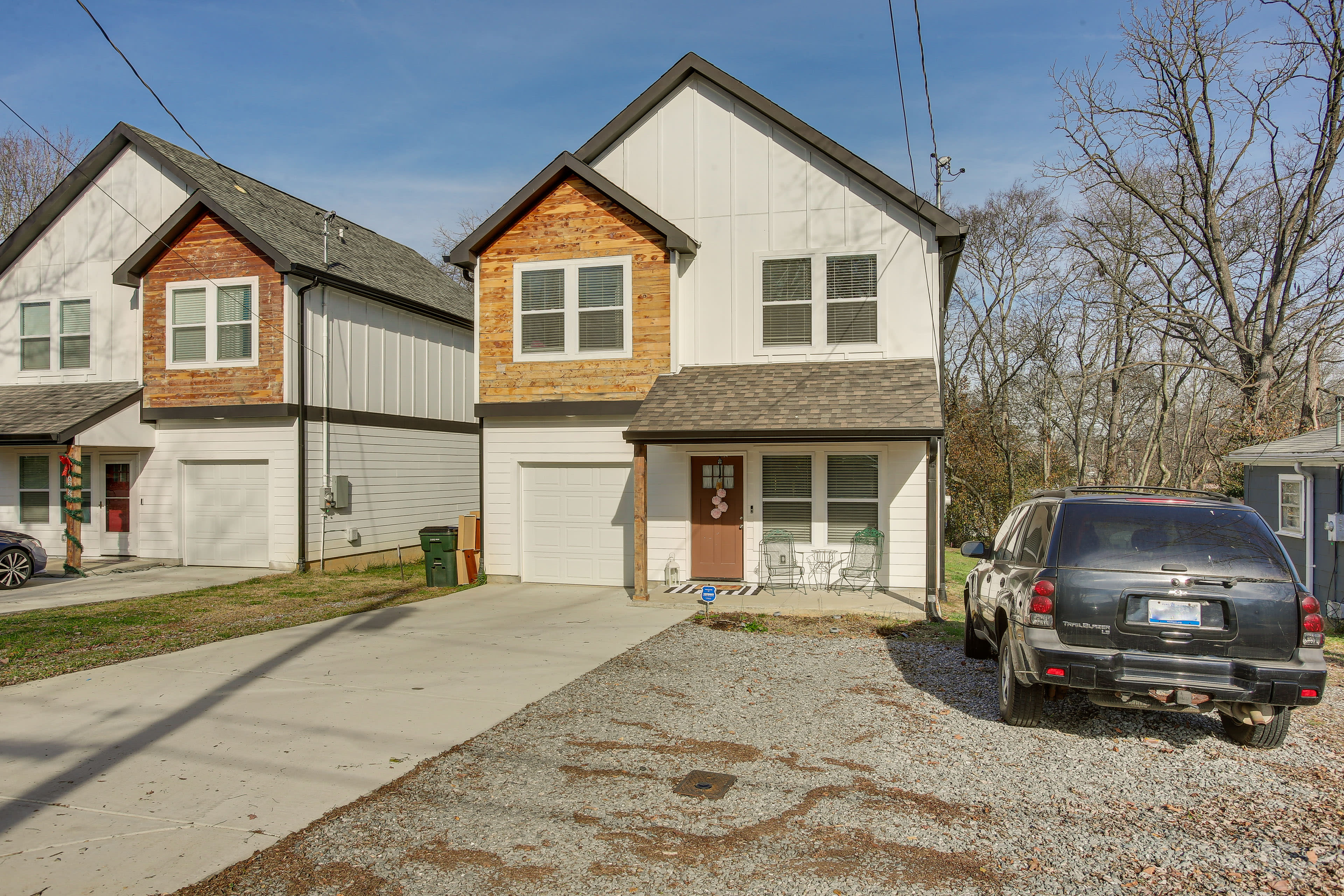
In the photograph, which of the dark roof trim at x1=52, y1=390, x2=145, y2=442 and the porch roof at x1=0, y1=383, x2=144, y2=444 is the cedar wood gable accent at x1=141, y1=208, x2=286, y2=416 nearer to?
the dark roof trim at x1=52, y1=390, x2=145, y2=442

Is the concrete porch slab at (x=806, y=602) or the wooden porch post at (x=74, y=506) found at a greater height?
the wooden porch post at (x=74, y=506)

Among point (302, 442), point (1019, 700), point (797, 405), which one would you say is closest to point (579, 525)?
point (797, 405)

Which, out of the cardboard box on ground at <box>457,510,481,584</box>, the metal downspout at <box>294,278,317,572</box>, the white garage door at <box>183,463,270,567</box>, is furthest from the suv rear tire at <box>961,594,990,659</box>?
the white garage door at <box>183,463,270,567</box>

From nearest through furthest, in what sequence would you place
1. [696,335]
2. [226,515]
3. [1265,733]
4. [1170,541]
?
[1170,541] < [1265,733] < [696,335] < [226,515]

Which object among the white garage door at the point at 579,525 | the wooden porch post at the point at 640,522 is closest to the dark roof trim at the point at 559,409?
the white garage door at the point at 579,525

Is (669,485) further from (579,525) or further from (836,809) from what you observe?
(836,809)

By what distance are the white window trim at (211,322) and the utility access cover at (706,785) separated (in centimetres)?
1307

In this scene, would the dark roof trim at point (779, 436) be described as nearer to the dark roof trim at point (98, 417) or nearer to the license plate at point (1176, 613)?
the license plate at point (1176, 613)

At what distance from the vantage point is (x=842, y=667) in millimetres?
8375

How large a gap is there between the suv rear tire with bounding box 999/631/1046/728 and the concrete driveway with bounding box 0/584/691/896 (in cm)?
382

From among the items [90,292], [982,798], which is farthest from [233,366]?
[982,798]

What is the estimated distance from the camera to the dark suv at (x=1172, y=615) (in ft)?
16.9

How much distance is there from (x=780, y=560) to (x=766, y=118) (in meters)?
7.11

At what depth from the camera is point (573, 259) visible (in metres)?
13.5
